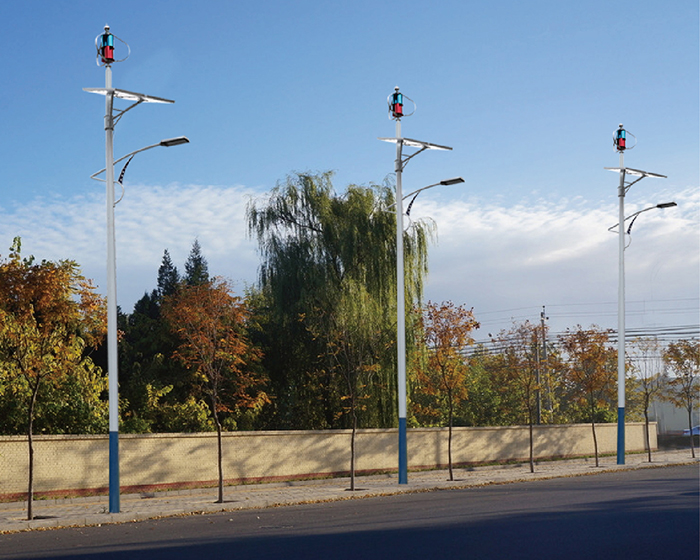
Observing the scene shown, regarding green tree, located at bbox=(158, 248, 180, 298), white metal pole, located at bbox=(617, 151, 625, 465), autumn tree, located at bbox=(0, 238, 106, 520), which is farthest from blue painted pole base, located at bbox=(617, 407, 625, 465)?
green tree, located at bbox=(158, 248, 180, 298)

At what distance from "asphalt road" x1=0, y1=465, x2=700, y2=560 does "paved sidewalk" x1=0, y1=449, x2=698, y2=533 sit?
0.88 metres

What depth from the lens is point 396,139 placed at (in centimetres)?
2648

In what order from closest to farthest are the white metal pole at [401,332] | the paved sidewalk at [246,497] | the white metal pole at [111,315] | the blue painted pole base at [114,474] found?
1. the paved sidewalk at [246,497]
2. the blue painted pole base at [114,474]
3. the white metal pole at [111,315]
4. the white metal pole at [401,332]

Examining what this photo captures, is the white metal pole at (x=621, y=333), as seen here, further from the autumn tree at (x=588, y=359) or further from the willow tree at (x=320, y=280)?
the willow tree at (x=320, y=280)

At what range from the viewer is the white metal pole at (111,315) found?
18.9 meters

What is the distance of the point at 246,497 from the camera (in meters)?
22.7

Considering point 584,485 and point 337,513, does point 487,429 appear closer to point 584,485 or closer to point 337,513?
point 584,485

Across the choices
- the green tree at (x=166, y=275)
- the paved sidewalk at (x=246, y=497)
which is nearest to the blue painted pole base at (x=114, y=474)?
the paved sidewalk at (x=246, y=497)

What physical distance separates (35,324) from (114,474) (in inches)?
156

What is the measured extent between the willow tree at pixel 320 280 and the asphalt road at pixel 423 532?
11282 mm

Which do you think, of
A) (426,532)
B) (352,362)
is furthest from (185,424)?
(426,532)

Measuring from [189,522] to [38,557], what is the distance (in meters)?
5.23

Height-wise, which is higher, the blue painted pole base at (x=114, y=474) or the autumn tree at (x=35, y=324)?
the autumn tree at (x=35, y=324)

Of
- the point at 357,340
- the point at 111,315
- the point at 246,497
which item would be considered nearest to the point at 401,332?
the point at 357,340
